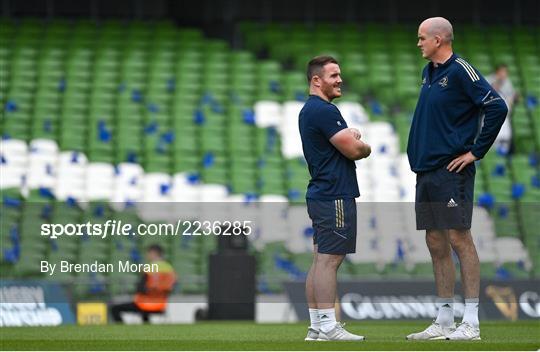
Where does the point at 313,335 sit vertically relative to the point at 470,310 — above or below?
below

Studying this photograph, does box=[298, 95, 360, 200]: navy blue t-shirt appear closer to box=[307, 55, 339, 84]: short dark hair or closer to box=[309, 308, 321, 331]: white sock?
box=[307, 55, 339, 84]: short dark hair

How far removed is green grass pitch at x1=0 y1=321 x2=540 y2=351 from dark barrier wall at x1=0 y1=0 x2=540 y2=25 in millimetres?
10659

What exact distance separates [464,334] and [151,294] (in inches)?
194

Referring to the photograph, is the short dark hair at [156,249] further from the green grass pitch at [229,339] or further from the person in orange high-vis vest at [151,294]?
the person in orange high-vis vest at [151,294]

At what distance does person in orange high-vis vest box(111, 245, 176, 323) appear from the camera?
1177 centimetres

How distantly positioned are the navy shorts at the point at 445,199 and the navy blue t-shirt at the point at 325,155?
44 cm

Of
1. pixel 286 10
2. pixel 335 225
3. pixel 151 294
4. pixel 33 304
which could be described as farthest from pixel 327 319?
pixel 286 10

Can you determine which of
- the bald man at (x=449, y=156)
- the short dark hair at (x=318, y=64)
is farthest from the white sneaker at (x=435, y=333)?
the short dark hair at (x=318, y=64)

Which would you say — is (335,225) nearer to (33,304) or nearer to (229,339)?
(229,339)

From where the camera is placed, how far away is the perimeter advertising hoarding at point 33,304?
39.0 ft

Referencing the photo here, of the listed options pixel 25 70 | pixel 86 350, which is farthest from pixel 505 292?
pixel 25 70

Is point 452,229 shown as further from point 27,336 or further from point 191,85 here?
point 191,85

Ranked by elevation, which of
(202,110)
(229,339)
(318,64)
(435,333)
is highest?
(318,64)

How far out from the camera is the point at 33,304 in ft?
39.6
